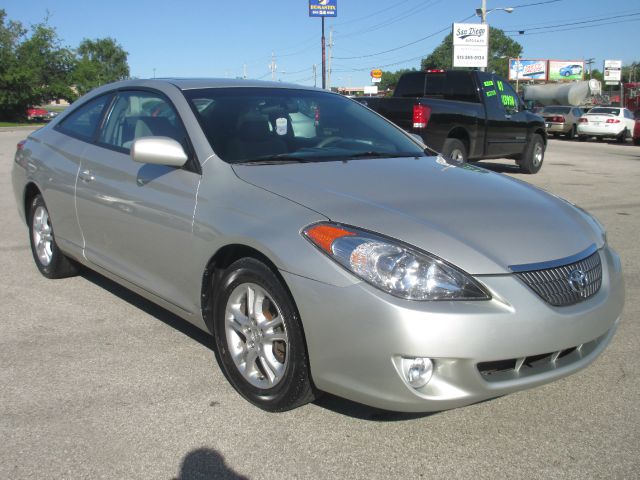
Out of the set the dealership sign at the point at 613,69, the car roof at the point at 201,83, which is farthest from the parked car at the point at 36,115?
the car roof at the point at 201,83

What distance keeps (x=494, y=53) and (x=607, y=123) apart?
389 feet

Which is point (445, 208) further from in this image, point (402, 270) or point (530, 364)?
point (530, 364)

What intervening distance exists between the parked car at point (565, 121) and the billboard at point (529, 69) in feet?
171

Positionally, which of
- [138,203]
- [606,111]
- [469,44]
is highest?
[469,44]

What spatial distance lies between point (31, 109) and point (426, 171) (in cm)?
5445

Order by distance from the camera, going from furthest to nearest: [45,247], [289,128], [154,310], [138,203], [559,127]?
[559,127]
[45,247]
[154,310]
[289,128]
[138,203]

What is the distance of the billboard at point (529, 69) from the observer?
7828cm

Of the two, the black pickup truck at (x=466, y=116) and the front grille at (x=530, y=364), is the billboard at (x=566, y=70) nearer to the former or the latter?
the black pickup truck at (x=466, y=116)

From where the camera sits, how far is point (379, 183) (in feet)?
10.8

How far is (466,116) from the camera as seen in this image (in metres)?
11.7

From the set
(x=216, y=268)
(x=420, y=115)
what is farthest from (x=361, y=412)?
(x=420, y=115)

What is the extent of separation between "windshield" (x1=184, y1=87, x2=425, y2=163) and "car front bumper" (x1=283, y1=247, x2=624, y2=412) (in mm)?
1132

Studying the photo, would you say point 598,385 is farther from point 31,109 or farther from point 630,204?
point 31,109

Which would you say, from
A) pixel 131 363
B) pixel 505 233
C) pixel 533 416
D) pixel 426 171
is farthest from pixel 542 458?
pixel 131 363
